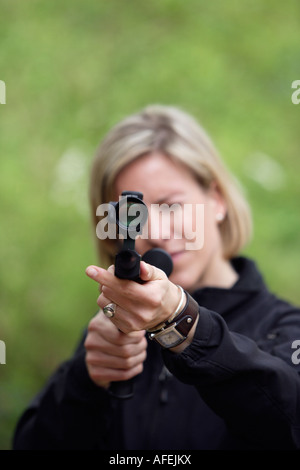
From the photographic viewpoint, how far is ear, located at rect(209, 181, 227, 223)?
6.30ft

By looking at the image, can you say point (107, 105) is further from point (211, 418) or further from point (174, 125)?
point (211, 418)

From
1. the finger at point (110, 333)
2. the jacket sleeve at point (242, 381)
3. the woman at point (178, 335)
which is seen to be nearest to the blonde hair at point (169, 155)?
the woman at point (178, 335)

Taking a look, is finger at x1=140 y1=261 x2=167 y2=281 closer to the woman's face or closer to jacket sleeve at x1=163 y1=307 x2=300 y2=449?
jacket sleeve at x1=163 y1=307 x2=300 y2=449

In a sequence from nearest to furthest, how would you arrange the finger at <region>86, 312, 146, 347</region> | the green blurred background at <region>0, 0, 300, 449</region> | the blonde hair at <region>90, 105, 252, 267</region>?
the finger at <region>86, 312, 146, 347</region> → the blonde hair at <region>90, 105, 252, 267</region> → the green blurred background at <region>0, 0, 300, 449</region>

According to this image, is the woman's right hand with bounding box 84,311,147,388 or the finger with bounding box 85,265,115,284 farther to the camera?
the woman's right hand with bounding box 84,311,147,388

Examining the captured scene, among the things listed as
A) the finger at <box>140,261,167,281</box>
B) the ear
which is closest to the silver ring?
the finger at <box>140,261,167,281</box>

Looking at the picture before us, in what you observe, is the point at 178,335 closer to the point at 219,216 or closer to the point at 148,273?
the point at 148,273

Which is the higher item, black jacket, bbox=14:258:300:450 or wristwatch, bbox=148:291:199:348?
wristwatch, bbox=148:291:199:348

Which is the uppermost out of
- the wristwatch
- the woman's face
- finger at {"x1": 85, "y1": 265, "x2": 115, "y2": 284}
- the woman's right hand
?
the woman's face

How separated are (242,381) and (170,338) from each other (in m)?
0.21

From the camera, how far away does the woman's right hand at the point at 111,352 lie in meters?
1.41

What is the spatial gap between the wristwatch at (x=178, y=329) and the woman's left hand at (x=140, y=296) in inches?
0.9

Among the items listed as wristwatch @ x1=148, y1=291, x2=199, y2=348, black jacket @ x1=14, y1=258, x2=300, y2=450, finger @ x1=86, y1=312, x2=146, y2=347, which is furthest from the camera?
finger @ x1=86, y1=312, x2=146, y2=347

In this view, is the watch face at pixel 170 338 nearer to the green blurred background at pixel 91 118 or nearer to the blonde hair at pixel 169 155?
the blonde hair at pixel 169 155
